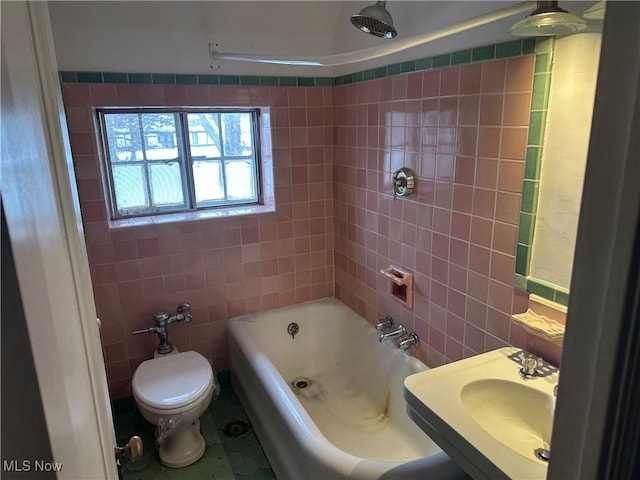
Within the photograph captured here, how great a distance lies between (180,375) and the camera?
7.10ft

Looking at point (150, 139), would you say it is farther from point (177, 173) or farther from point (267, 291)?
point (267, 291)

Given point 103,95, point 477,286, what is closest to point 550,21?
point 477,286

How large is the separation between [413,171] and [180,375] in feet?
5.05

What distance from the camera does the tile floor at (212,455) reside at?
2.08 metres

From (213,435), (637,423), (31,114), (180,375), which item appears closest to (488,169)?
(637,423)

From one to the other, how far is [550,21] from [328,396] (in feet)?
6.97

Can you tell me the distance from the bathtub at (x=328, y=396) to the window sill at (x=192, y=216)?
0.65 m

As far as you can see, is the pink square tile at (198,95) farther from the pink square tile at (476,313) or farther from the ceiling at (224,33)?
the pink square tile at (476,313)

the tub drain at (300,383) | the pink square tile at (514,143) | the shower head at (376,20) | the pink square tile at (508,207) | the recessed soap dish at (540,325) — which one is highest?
the shower head at (376,20)

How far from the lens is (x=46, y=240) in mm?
486

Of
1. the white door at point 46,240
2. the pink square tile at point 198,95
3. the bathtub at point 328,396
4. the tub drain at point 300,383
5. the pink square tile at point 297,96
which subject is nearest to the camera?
the white door at point 46,240

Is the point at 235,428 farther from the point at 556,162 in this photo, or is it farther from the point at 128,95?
the point at 556,162

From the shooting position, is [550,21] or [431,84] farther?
[431,84]

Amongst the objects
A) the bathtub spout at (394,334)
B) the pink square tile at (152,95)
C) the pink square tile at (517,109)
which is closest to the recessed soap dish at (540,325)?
the pink square tile at (517,109)
